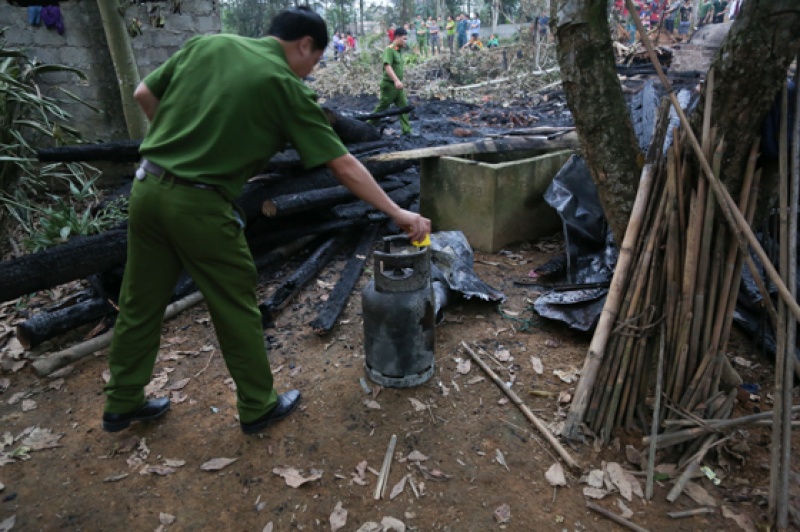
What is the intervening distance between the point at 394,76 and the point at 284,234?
18.3 ft

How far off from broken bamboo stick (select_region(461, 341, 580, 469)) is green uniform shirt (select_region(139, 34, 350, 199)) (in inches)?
71.9

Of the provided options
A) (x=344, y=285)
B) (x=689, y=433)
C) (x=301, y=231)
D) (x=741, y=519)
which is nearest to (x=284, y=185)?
(x=301, y=231)

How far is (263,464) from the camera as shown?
110 inches

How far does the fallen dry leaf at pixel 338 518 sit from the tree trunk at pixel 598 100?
2.56 metres

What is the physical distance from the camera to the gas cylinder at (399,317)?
3154 mm

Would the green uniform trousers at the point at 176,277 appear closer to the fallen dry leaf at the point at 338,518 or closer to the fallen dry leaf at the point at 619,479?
the fallen dry leaf at the point at 338,518

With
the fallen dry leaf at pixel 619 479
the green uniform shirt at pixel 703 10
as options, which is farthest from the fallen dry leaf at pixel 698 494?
the green uniform shirt at pixel 703 10

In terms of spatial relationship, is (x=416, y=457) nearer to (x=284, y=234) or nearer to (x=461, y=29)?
(x=284, y=234)

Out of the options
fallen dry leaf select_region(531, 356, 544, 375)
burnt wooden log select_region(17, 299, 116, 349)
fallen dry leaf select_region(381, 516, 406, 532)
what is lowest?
fallen dry leaf select_region(531, 356, 544, 375)

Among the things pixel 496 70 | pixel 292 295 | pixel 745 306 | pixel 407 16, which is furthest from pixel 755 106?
pixel 407 16

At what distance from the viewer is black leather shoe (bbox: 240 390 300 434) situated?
299 cm

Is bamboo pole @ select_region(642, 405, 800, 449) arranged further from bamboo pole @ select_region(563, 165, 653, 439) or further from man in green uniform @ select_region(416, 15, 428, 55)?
man in green uniform @ select_region(416, 15, 428, 55)

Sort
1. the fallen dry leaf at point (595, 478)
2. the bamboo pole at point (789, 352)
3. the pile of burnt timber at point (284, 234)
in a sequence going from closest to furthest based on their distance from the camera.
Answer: the bamboo pole at point (789, 352) < the fallen dry leaf at point (595, 478) < the pile of burnt timber at point (284, 234)

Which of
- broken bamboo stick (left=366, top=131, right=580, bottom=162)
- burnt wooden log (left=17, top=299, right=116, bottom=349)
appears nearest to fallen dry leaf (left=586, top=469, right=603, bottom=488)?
burnt wooden log (left=17, top=299, right=116, bottom=349)
